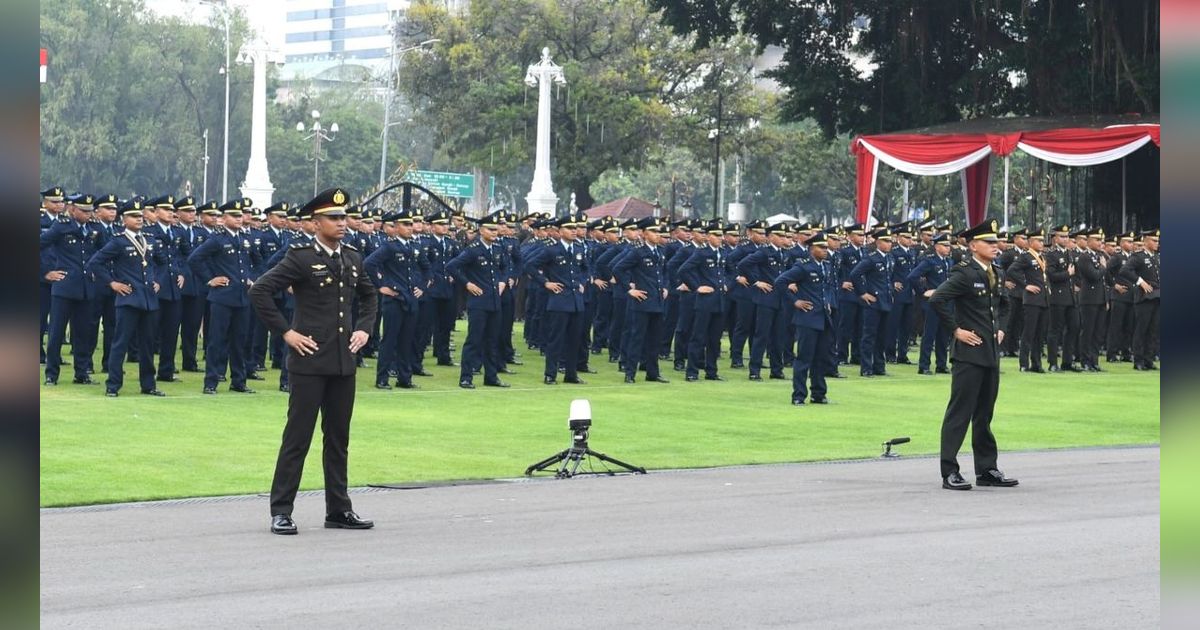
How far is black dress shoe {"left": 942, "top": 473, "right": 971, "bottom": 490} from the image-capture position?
1217cm

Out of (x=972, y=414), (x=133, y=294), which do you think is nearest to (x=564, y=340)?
(x=133, y=294)

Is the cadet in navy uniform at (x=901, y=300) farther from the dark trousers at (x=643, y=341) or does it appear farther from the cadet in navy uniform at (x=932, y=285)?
the dark trousers at (x=643, y=341)

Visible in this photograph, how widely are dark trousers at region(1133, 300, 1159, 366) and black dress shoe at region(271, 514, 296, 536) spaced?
66.9ft

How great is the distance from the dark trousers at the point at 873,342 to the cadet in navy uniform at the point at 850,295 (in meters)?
0.21

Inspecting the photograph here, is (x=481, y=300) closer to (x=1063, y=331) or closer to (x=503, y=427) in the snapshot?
(x=503, y=427)

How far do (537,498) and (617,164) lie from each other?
46.2m

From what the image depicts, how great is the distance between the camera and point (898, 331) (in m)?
27.2

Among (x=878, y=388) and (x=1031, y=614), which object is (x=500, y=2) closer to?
(x=878, y=388)

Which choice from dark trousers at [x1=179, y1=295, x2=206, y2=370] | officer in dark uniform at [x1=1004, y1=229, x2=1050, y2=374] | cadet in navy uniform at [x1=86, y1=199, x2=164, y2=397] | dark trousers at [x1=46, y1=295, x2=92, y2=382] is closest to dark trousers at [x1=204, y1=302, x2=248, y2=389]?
cadet in navy uniform at [x1=86, y1=199, x2=164, y2=397]

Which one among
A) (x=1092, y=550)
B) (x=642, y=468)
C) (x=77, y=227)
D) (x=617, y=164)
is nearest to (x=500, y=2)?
(x=617, y=164)

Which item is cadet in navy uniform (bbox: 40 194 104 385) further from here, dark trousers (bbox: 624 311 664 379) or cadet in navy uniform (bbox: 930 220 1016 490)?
cadet in navy uniform (bbox: 930 220 1016 490)

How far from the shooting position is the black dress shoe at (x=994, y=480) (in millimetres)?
12336

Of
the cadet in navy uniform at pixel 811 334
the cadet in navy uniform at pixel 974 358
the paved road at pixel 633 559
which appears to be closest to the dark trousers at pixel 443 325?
the cadet in navy uniform at pixel 811 334

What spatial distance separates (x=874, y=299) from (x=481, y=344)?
6.73m
